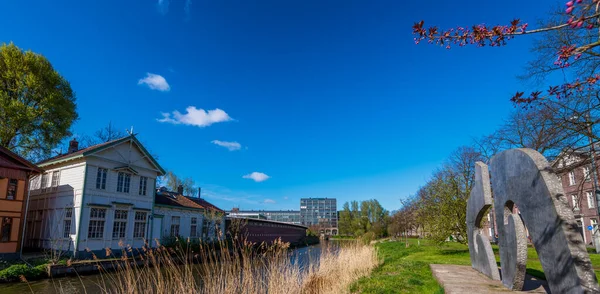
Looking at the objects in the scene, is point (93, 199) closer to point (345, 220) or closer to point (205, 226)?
point (205, 226)

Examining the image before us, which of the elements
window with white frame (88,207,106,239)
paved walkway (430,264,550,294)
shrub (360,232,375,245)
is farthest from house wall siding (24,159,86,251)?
paved walkway (430,264,550,294)

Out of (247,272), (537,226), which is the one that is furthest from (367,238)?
(247,272)

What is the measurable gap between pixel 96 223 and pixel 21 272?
606cm

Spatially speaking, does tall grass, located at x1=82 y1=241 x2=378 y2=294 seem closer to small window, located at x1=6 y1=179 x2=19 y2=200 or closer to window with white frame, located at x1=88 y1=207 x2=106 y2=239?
window with white frame, located at x1=88 y1=207 x2=106 y2=239

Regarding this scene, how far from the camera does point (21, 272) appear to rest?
1207 cm

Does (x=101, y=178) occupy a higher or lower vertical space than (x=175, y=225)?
higher

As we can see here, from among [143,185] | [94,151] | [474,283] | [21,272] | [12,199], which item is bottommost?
[21,272]

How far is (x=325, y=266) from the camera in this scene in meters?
8.83

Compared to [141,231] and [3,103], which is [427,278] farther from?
[3,103]

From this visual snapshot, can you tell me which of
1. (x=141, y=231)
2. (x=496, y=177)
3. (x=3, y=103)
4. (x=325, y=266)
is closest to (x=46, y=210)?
(x=141, y=231)

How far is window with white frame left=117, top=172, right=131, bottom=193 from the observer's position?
779 inches

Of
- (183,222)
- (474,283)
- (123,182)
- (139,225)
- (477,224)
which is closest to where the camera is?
(474,283)

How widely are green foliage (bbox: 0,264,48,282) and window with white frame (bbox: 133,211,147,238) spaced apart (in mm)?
7216

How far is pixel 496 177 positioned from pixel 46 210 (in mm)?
22378
